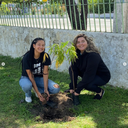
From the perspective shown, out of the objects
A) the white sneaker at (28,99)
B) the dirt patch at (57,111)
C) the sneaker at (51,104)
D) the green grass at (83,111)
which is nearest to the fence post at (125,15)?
the green grass at (83,111)

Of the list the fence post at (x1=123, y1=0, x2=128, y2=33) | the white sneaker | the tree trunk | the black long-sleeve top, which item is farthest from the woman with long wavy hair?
the tree trunk

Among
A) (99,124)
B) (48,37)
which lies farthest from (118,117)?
(48,37)

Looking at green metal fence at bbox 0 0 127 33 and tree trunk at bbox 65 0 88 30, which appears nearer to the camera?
green metal fence at bbox 0 0 127 33

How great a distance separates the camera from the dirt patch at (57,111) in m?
3.21

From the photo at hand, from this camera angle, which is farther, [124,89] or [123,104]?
[124,89]

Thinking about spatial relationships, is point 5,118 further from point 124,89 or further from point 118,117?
point 124,89

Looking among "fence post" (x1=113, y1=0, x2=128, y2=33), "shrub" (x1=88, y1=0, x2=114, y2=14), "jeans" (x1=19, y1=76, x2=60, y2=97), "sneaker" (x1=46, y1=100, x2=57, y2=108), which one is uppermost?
"shrub" (x1=88, y1=0, x2=114, y2=14)

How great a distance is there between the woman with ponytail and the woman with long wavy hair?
0.46m

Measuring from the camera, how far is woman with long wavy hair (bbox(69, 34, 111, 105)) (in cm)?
349

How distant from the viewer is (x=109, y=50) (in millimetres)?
4312

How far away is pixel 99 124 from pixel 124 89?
1.51 meters

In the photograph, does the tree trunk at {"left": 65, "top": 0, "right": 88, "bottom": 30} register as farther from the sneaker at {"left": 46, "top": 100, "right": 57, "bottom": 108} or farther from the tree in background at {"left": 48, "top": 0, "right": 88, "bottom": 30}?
the sneaker at {"left": 46, "top": 100, "right": 57, "bottom": 108}

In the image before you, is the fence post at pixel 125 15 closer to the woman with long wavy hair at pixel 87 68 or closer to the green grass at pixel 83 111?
the woman with long wavy hair at pixel 87 68

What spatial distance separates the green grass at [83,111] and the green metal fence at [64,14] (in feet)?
5.02
